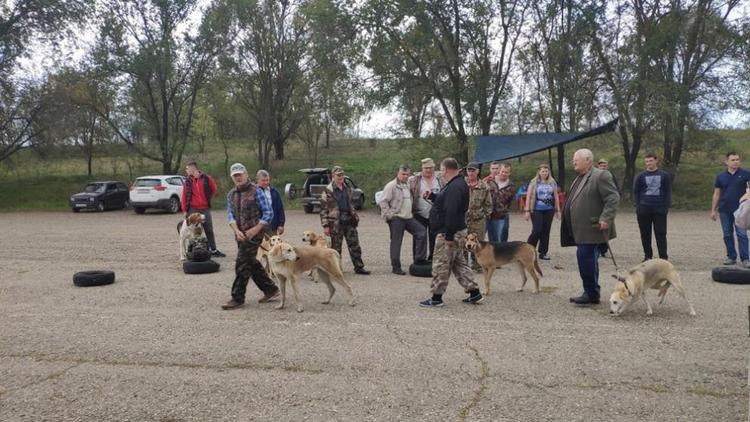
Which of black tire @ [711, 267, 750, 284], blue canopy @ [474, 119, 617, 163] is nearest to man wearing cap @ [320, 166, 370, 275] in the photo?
black tire @ [711, 267, 750, 284]

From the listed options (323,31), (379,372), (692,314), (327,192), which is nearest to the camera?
(379,372)

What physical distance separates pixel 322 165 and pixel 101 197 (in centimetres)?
1452

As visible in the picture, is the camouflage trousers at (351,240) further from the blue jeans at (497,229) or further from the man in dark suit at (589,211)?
the man in dark suit at (589,211)

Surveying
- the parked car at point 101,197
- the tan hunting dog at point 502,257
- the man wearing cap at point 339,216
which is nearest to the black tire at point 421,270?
the man wearing cap at point 339,216

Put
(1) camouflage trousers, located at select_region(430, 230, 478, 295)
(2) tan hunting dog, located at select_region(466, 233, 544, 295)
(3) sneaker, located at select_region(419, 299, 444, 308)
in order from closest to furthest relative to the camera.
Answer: (1) camouflage trousers, located at select_region(430, 230, 478, 295) → (3) sneaker, located at select_region(419, 299, 444, 308) → (2) tan hunting dog, located at select_region(466, 233, 544, 295)

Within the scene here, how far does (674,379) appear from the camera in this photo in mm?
3957

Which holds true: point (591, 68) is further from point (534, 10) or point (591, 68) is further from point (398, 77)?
point (398, 77)

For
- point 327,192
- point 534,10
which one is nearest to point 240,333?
point 327,192

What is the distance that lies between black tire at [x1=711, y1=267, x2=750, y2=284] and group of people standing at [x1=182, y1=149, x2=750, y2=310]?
1.00 metres

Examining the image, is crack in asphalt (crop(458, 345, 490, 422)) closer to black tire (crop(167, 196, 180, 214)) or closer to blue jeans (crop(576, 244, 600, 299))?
blue jeans (crop(576, 244, 600, 299))

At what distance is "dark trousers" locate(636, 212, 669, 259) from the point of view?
27.0 ft

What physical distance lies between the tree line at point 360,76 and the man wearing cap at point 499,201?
40.6 feet

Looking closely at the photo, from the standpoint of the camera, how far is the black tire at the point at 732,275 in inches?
278

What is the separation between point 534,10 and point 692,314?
20.5 meters
